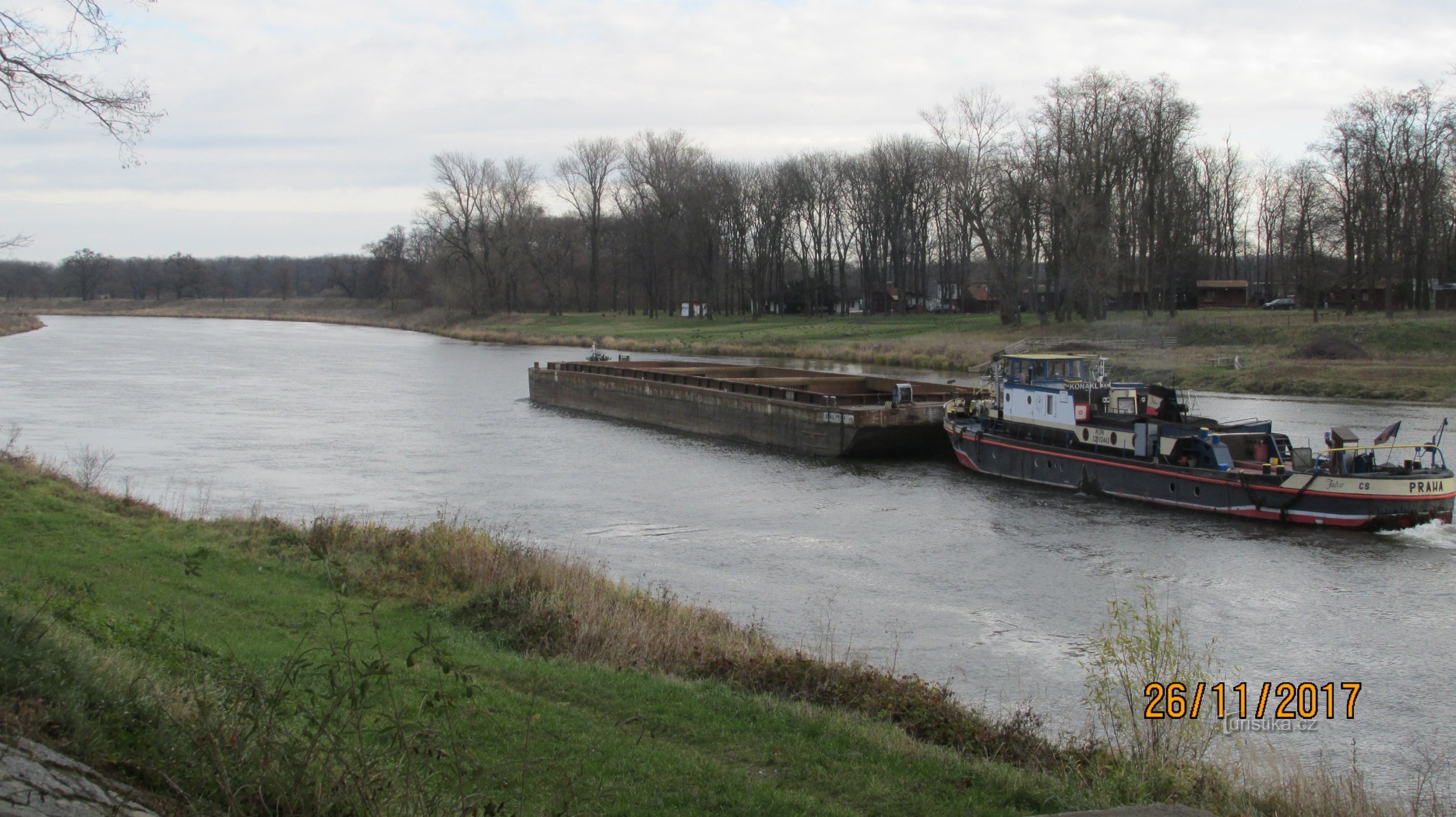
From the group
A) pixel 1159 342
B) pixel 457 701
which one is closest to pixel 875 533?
pixel 457 701

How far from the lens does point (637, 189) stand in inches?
4333

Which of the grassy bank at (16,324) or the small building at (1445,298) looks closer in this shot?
the small building at (1445,298)

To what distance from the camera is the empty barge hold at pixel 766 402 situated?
36250 millimetres

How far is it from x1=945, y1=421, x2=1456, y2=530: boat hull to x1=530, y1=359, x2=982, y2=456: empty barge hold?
5626 mm

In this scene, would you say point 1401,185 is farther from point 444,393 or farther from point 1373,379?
point 444,393

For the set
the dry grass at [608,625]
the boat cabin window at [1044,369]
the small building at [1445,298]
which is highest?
the small building at [1445,298]

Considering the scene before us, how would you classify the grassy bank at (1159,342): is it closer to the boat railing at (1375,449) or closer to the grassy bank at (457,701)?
the boat railing at (1375,449)

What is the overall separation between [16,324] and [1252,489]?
114 meters

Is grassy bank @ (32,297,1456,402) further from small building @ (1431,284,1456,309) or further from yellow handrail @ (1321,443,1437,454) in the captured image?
yellow handrail @ (1321,443,1437,454)

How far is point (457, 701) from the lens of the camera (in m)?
8.71

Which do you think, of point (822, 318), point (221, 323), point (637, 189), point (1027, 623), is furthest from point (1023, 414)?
point (221, 323)
